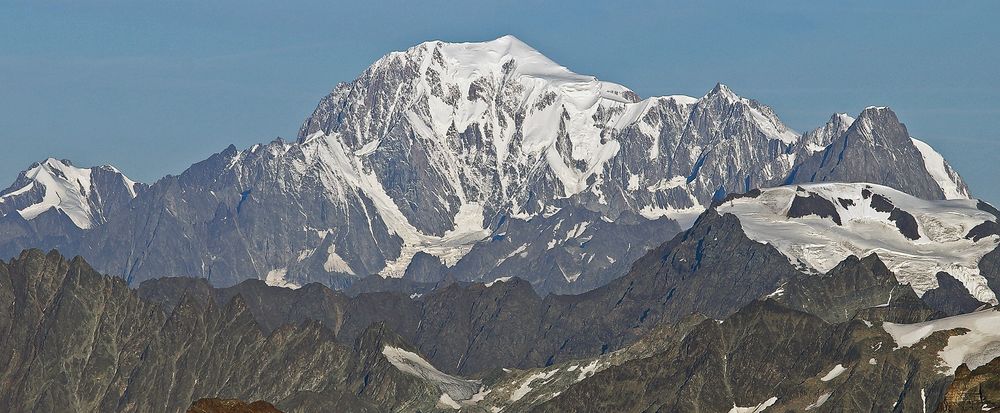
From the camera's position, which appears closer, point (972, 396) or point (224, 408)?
point (224, 408)

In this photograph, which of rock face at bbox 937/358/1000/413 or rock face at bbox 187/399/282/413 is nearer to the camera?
rock face at bbox 187/399/282/413

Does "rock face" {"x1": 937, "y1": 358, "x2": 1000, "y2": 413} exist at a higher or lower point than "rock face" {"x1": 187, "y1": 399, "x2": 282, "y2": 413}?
lower

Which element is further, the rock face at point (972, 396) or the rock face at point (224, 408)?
the rock face at point (972, 396)

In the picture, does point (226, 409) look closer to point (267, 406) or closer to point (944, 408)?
point (267, 406)

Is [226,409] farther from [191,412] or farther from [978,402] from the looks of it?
[978,402]

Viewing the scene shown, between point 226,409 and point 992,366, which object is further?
point 992,366

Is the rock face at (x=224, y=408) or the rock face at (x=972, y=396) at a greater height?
the rock face at (x=224, y=408)

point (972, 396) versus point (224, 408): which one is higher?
point (224, 408)

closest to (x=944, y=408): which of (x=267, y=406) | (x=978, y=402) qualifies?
(x=978, y=402)
